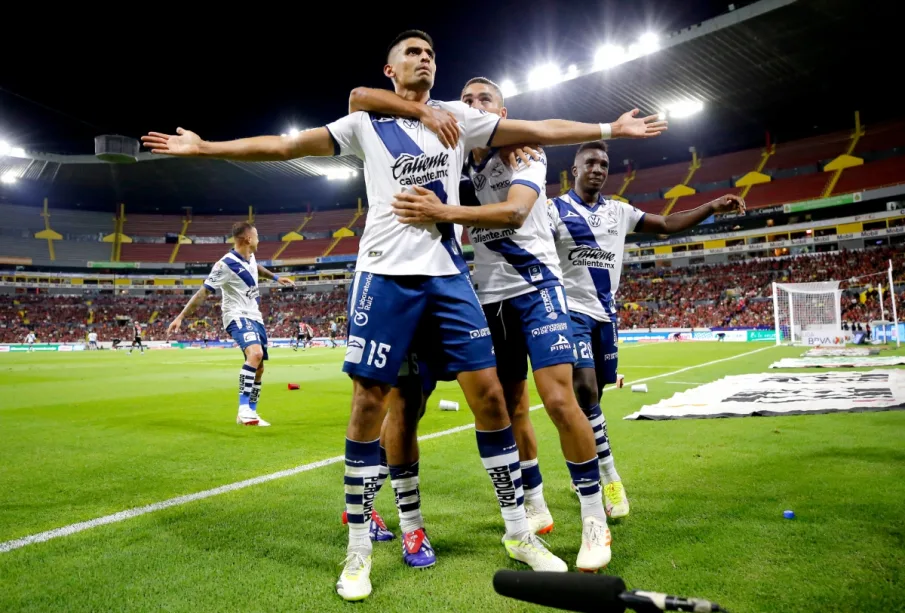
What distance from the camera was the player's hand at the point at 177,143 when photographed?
255cm

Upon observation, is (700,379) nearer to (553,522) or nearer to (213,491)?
(553,522)

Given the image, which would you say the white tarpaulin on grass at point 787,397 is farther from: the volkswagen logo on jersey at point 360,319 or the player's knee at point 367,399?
the volkswagen logo on jersey at point 360,319

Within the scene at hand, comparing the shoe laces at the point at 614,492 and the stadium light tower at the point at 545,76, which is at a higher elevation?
the stadium light tower at the point at 545,76

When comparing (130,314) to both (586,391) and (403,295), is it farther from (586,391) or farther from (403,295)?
(403,295)

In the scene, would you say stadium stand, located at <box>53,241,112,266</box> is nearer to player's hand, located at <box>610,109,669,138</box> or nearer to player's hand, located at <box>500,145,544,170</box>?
player's hand, located at <box>500,145,544,170</box>

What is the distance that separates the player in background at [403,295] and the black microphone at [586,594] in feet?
4.93

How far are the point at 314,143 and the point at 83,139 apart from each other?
47826mm

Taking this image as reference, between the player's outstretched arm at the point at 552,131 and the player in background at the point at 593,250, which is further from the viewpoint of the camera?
the player in background at the point at 593,250

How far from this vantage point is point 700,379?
1067 cm

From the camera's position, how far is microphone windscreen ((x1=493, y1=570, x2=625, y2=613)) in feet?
2.96

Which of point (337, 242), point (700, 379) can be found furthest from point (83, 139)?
point (700, 379)

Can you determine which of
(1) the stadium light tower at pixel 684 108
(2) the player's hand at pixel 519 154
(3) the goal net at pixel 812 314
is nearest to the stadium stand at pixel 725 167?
(1) the stadium light tower at pixel 684 108

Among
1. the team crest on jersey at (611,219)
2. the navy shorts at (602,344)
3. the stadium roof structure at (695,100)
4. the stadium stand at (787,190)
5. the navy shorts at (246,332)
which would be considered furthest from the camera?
the stadium stand at (787,190)

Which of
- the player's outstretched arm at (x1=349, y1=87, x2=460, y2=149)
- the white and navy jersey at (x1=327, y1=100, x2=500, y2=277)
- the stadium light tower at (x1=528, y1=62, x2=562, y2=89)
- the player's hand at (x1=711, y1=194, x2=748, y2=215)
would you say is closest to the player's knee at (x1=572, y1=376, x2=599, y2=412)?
the white and navy jersey at (x1=327, y1=100, x2=500, y2=277)
